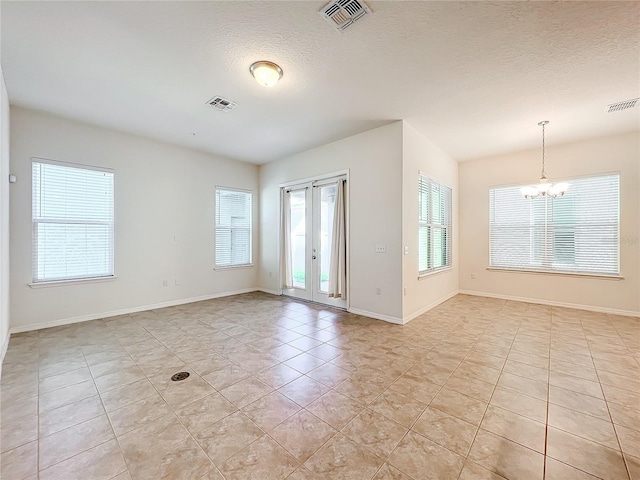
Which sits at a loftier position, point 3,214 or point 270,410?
point 3,214

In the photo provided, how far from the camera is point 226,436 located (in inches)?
69.2

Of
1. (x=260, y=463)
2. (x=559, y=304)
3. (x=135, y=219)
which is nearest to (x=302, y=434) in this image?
(x=260, y=463)

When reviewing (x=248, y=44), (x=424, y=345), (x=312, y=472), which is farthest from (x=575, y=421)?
(x=248, y=44)

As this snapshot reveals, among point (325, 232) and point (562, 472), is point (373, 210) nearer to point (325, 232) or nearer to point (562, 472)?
point (325, 232)

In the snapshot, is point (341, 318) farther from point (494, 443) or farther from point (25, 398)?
point (25, 398)

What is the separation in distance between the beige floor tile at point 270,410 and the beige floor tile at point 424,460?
0.79 metres

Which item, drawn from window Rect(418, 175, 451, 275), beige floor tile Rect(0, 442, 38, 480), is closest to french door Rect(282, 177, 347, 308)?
window Rect(418, 175, 451, 275)

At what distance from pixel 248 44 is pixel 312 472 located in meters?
3.26

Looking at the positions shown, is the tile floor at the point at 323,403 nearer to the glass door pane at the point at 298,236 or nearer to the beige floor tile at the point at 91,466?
the beige floor tile at the point at 91,466

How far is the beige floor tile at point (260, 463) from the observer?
146 cm

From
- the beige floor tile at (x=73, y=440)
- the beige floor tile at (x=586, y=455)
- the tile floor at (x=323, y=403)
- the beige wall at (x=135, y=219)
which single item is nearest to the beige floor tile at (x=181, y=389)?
the tile floor at (x=323, y=403)

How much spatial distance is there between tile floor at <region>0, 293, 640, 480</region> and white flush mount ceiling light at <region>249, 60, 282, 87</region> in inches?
116

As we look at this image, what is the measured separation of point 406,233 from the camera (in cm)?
411

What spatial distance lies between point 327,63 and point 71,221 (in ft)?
14.3
